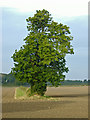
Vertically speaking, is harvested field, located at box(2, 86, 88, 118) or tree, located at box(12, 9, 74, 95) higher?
tree, located at box(12, 9, 74, 95)

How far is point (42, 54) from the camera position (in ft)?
143

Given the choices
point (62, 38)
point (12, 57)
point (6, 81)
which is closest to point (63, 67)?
point (62, 38)

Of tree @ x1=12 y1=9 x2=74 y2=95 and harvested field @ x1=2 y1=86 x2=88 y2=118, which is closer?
harvested field @ x1=2 y1=86 x2=88 y2=118

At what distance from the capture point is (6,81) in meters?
166

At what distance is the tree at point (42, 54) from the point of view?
142 ft

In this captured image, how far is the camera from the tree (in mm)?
43406

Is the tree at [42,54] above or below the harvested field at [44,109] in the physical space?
above

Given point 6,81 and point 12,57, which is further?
point 6,81

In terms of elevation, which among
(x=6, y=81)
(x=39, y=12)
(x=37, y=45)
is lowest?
(x=6, y=81)

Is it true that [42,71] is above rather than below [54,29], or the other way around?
below

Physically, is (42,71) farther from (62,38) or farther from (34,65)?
(62,38)

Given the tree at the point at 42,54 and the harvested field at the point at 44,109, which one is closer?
the harvested field at the point at 44,109

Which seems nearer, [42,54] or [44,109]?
[44,109]

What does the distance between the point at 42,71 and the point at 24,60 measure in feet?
10.2
